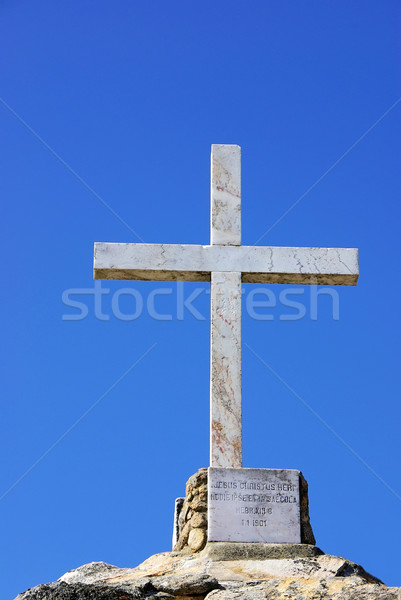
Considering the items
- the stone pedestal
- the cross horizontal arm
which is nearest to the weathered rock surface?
the stone pedestal

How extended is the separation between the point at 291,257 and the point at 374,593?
427 cm

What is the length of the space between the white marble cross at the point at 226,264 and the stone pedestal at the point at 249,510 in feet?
3.47

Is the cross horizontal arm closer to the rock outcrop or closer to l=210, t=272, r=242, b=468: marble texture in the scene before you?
l=210, t=272, r=242, b=468: marble texture

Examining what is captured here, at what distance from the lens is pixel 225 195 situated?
1025 cm

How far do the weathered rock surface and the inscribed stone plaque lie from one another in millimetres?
142

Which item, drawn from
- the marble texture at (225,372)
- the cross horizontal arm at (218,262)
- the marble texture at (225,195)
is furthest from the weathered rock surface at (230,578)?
the marble texture at (225,195)

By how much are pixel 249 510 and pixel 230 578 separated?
3.02 ft

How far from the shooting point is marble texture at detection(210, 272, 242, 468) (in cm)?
915

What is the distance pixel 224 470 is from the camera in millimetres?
8719

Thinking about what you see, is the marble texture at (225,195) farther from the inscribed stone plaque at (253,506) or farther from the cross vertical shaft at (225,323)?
the inscribed stone plaque at (253,506)

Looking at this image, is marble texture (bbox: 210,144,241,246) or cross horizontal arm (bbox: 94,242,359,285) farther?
marble texture (bbox: 210,144,241,246)

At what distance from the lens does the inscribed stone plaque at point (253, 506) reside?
335 inches

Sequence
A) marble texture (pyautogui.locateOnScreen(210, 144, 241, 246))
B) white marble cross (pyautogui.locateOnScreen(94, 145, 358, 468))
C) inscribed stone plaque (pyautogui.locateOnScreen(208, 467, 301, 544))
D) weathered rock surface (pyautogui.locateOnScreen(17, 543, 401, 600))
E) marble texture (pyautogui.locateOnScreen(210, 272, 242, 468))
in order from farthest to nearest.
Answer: marble texture (pyautogui.locateOnScreen(210, 144, 241, 246)) < white marble cross (pyautogui.locateOnScreen(94, 145, 358, 468)) < marble texture (pyautogui.locateOnScreen(210, 272, 242, 468)) < inscribed stone plaque (pyautogui.locateOnScreen(208, 467, 301, 544)) < weathered rock surface (pyautogui.locateOnScreen(17, 543, 401, 600))

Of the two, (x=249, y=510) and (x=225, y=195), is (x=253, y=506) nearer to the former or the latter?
(x=249, y=510)
